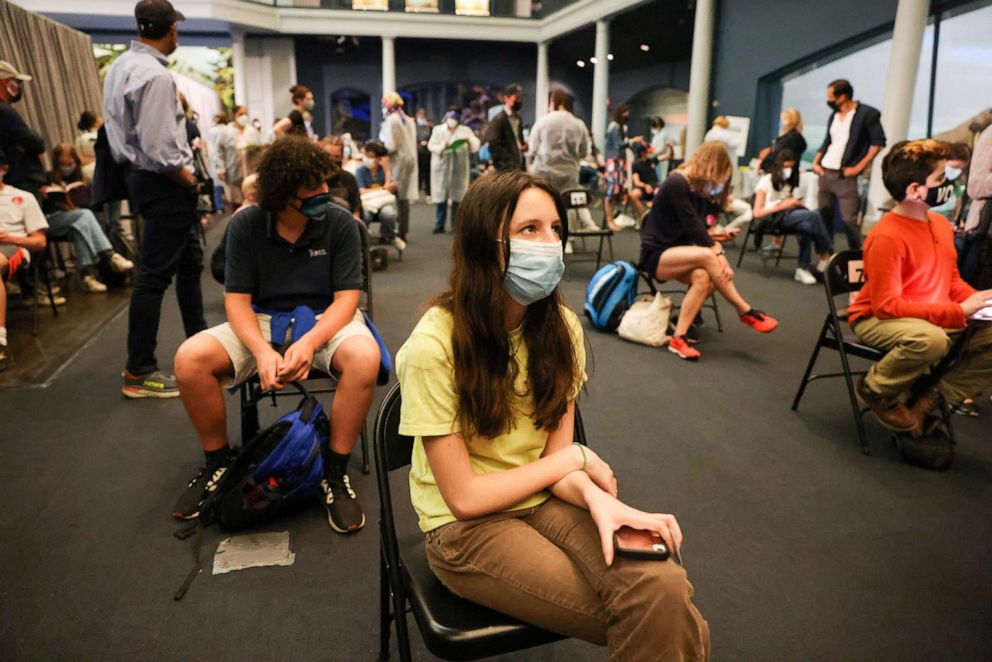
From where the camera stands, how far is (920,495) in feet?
8.96

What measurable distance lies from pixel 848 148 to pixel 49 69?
7.89 m

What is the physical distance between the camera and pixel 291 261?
8.57 ft

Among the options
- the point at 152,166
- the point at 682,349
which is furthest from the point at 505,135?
the point at 152,166

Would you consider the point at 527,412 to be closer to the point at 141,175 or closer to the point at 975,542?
the point at 975,542

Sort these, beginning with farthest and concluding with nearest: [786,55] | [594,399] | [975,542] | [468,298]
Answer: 1. [786,55]
2. [594,399]
3. [975,542]
4. [468,298]

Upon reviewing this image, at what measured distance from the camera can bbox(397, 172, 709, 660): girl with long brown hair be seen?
1.26 metres

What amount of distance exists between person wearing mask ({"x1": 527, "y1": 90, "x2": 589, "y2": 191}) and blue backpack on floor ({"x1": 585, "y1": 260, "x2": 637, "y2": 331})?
256cm

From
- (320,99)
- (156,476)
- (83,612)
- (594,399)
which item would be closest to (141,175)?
(156,476)

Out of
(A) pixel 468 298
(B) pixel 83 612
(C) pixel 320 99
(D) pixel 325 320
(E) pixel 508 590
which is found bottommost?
(B) pixel 83 612

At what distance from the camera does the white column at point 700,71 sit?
11562 millimetres

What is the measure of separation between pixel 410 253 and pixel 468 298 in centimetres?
690

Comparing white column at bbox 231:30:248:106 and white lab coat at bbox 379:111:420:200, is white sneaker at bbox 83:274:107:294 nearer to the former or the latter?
white lab coat at bbox 379:111:420:200

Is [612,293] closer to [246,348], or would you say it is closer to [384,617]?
[246,348]

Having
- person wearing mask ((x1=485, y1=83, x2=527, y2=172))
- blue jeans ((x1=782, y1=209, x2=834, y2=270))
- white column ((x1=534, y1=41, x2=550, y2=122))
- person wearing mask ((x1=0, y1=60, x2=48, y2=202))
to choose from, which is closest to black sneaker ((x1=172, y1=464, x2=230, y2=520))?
person wearing mask ((x1=0, y1=60, x2=48, y2=202))
